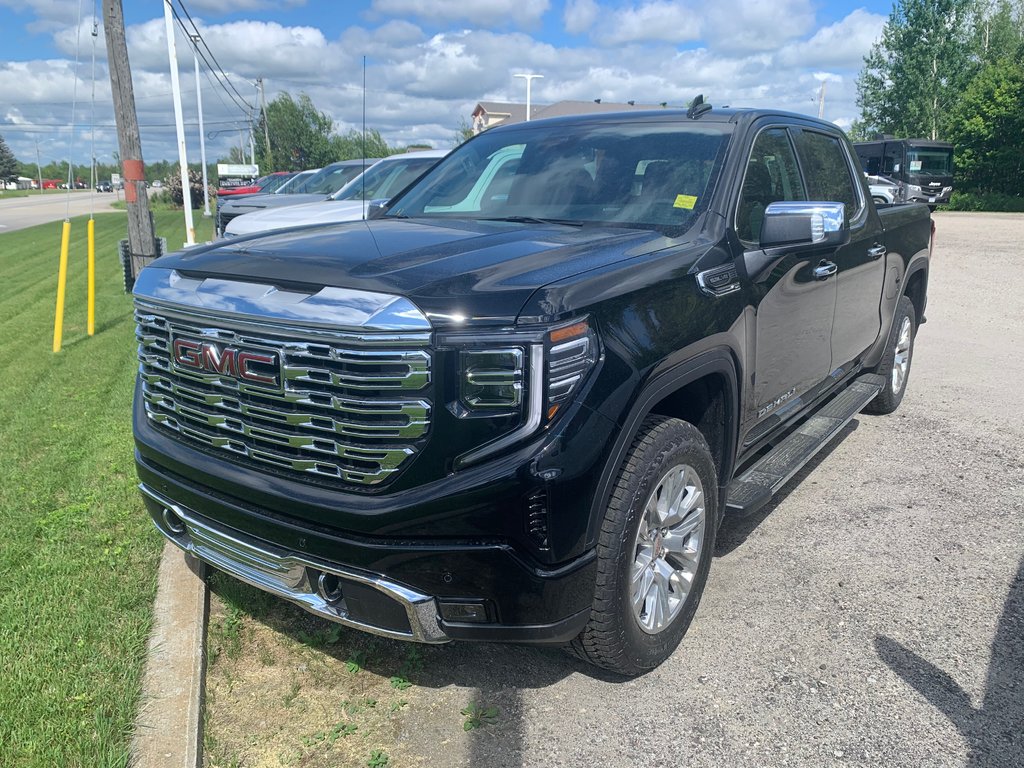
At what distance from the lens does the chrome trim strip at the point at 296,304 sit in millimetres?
2291

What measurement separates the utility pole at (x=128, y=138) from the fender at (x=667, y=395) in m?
8.54

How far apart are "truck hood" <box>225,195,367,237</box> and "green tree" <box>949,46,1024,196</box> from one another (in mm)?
37705

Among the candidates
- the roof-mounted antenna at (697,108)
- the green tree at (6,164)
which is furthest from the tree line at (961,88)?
the green tree at (6,164)

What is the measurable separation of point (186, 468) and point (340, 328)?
37.8 inches

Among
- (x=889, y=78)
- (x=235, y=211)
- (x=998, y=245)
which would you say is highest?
(x=889, y=78)

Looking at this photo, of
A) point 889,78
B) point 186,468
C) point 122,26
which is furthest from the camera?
point 889,78

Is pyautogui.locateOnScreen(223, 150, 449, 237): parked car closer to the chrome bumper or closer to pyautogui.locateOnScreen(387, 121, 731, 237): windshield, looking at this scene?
pyautogui.locateOnScreen(387, 121, 731, 237): windshield

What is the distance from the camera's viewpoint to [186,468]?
2867mm

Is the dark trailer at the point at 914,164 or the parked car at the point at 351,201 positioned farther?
the dark trailer at the point at 914,164

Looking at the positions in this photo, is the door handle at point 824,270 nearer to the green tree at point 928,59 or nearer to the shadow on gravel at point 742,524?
the shadow on gravel at point 742,524

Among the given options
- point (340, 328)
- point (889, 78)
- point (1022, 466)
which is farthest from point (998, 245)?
point (889, 78)

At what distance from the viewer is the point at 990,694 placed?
2.92 meters

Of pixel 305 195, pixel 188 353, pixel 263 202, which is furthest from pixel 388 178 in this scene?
pixel 188 353

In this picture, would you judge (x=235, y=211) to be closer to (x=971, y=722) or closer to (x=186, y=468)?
(x=186, y=468)
